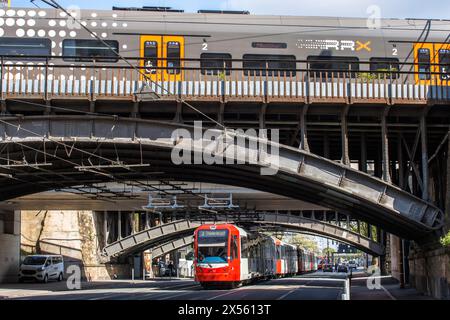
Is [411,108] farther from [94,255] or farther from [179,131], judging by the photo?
[94,255]

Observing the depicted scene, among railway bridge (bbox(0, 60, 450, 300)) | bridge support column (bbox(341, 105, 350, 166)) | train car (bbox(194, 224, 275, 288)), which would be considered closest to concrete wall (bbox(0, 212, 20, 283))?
train car (bbox(194, 224, 275, 288))

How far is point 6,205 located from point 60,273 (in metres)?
7.45

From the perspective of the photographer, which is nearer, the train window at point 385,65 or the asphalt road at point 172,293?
the train window at point 385,65

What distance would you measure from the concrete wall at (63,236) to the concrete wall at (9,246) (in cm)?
875

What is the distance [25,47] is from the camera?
25812mm

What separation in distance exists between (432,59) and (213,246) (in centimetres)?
1654

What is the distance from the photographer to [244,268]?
3994 cm

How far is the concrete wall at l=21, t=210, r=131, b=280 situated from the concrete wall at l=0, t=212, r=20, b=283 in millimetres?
8750

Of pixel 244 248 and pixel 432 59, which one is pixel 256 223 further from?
pixel 432 59

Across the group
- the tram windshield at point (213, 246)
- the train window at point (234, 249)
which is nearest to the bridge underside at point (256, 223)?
the train window at point (234, 249)

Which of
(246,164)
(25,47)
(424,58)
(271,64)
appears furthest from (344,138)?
(25,47)

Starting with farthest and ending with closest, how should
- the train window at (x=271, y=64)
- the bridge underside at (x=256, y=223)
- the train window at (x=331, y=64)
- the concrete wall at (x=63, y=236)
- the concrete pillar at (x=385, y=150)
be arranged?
the bridge underside at (x=256, y=223) < the concrete wall at (x=63, y=236) < the train window at (x=331, y=64) < the train window at (x=271, y=64) < the concrete pillar at (x=385, y=150)

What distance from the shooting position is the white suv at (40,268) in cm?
4594

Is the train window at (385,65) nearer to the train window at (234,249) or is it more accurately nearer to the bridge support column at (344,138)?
the bridge support column at (344,138)
